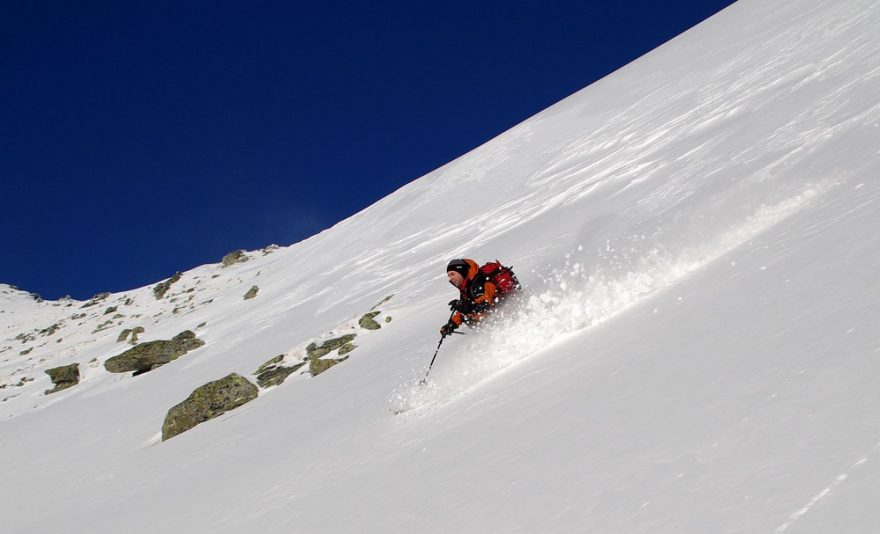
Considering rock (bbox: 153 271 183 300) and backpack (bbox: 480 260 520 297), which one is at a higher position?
rock (bbox: 153 271 183 300)

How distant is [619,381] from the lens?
400 cm

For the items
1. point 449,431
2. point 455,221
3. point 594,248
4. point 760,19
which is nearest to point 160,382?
point 455,221

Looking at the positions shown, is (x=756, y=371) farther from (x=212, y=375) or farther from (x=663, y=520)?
(x=212, y=375)

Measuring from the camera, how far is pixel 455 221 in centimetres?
2222

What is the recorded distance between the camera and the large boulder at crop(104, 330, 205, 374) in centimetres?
2256

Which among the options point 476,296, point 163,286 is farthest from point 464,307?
point 163,286

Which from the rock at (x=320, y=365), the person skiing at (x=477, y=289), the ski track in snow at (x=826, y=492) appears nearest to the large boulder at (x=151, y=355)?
the rock at (x=320, y=365)

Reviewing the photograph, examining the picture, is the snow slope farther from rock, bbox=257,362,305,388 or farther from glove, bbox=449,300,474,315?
rock, bbox=257,362,305,388

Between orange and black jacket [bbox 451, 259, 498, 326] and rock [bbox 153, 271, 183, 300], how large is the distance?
41.7 meters

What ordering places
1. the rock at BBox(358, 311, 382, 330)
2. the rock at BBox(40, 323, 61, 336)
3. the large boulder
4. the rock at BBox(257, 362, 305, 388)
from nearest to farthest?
the rock at BBox(257, 362, 305, 388) → the rock at BBox(358, 311, 382, 330) → the large boulder → the rock at BBox(40, 323, 61, 336)

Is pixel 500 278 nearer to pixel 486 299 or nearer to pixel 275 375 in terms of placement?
pixel 486 299

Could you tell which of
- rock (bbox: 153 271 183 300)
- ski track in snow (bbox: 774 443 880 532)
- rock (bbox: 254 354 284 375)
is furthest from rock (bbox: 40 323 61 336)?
ski track in snow (bbox: 774 443 880 532)

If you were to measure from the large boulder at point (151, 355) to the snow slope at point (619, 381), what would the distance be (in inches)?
134

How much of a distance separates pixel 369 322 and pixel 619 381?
10845 mm
